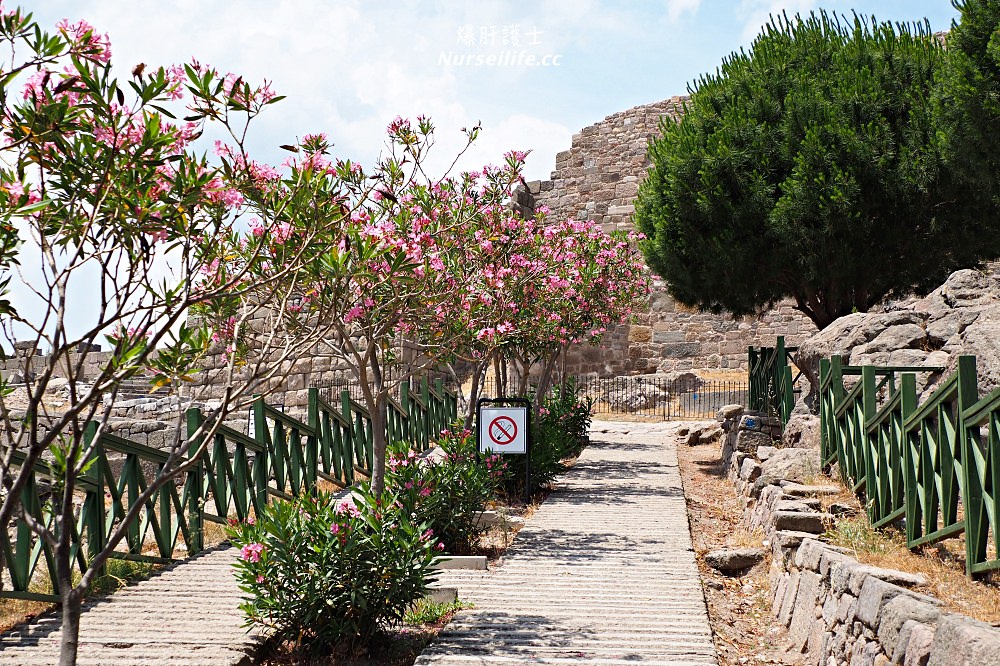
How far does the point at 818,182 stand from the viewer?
Answer: 1430 centimetres

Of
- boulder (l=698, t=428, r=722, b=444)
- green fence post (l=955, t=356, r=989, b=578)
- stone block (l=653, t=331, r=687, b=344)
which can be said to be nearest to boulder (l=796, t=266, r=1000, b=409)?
green fence post (l=955, t=356, r=989, b=578)

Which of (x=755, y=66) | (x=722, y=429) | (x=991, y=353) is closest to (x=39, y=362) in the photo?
(x=722, y=429)

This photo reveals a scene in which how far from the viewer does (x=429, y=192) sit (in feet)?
27.8

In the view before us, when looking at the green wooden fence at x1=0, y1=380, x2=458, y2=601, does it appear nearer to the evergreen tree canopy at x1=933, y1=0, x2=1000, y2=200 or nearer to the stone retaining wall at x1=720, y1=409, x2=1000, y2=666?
the stone retaining wall at x1=720, y1=409, x2=1000, y2=666

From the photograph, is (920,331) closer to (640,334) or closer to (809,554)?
(809,554)

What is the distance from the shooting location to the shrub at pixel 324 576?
5.38 m

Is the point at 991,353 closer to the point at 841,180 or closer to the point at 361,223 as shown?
the point at 361,223

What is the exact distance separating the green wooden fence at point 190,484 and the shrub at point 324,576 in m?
0.69

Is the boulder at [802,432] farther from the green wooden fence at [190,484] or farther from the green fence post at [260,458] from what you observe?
the green fence post at [260,458]

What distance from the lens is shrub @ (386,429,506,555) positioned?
7.75 meters

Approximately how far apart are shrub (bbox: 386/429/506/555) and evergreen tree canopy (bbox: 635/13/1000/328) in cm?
786

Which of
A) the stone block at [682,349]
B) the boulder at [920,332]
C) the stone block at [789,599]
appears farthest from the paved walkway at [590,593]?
the stone block at [682,349]

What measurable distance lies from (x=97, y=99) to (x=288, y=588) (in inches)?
118

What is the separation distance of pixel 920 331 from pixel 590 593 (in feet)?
18.0
